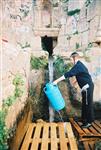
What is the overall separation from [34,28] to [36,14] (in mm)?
767

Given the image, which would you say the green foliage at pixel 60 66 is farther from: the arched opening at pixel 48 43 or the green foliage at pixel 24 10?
the arched opening at pixel 48 43

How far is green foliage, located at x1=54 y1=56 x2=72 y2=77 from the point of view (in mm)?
7961

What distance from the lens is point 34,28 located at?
1066cm

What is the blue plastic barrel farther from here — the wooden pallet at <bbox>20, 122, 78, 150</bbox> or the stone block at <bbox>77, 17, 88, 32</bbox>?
the stone block at <bbox>77, 17, 88, 32</bbox>

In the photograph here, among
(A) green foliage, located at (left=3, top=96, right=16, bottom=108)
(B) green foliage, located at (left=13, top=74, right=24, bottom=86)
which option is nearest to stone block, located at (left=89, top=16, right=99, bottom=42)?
(B) green foliage, located at (left=13, top=74, right=24, bottom=86)

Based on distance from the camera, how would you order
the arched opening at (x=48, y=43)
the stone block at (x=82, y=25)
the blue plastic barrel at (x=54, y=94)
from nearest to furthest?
1. the blue plastic barrel at (x=54, y=94)
2. the stone block at (x=82, y=25)
3. the arched opening at (x=48, y=43)

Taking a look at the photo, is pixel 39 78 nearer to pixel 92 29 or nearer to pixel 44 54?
pixel 44 54

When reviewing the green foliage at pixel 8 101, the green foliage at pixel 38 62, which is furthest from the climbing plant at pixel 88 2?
the green foliage at pixel 8 101

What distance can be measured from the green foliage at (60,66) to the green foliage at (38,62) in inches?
10.9

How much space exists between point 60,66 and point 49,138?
9.28 ft

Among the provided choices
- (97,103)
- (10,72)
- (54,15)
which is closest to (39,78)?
(97,103)

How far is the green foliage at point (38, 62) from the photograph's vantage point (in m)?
7.99

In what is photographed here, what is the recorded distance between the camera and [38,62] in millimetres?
8055

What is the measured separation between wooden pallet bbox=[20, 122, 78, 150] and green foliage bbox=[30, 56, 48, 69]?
1.87m
